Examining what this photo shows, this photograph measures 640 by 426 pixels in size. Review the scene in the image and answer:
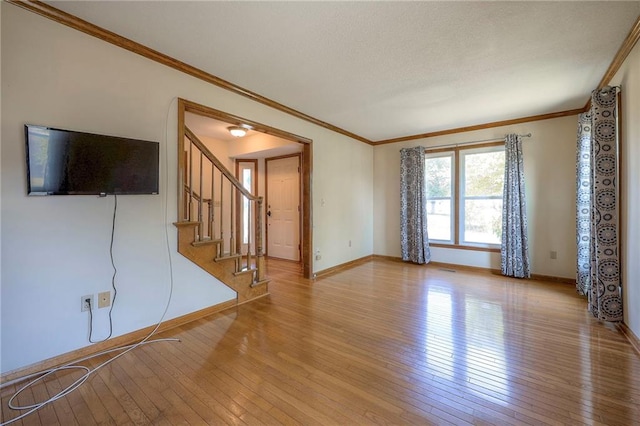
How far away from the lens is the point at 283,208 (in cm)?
586

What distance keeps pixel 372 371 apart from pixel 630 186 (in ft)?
8.83

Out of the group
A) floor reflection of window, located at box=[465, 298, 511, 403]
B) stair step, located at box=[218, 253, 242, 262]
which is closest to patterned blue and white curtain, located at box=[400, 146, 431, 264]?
floor reflection of window, located at box=[465, 298, 511, 403]

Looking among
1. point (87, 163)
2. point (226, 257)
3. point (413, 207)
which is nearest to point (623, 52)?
point (413, 207)

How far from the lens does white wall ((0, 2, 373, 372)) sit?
72.4 inches

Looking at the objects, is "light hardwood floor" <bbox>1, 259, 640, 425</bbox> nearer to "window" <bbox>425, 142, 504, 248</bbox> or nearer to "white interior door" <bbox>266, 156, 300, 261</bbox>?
"window" <bbox>425, 142, 504, 248</bbox>

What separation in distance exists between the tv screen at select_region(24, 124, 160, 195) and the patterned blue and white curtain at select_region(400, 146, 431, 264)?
4291mm

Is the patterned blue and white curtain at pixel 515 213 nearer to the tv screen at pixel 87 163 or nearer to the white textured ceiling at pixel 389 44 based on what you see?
the white textured ceiling at pixel 389 44

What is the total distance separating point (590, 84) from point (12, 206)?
17.9 feet

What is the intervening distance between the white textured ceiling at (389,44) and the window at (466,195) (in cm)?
133

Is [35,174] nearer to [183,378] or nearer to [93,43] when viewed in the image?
[93,43]

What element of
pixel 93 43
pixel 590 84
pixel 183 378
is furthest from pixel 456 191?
pixel 93 43

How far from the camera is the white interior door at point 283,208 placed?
5.65 metres

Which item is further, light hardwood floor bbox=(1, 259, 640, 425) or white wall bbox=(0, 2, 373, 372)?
white wall bbox=(0, 2, 373, 372)

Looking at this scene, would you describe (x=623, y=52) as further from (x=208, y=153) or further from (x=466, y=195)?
(x=208, y=153)
